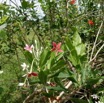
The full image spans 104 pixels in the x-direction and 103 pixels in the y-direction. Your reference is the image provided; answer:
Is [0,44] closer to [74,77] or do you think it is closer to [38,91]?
[38,91]

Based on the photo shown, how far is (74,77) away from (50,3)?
5.22ft

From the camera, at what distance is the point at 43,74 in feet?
5.22

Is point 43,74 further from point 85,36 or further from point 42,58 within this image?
point 85,36

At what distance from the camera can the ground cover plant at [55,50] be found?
5.51ft

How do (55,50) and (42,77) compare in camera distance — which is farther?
(55,50)

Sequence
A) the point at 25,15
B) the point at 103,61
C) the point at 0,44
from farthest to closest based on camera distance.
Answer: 1. the point at 0,44
2. the point at 25,15
3. the point at 103,61

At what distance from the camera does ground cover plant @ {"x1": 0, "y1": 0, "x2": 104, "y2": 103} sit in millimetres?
1681

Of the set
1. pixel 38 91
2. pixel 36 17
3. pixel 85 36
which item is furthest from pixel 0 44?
pixel 38 91

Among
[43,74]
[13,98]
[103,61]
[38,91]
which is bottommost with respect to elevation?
[13,98]

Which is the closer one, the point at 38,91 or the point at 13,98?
the point at 38,91

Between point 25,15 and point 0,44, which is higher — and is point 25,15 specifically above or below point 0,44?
above

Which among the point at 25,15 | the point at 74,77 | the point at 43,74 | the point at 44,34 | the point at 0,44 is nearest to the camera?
the point at 43,74

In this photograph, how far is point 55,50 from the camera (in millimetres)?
1758

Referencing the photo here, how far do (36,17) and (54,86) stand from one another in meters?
1.80
